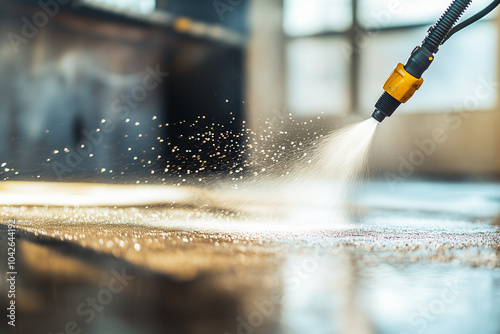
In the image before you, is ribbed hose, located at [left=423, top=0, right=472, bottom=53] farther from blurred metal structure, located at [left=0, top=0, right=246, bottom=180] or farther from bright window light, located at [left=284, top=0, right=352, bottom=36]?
bright window light, located at [left=284, top=0, right=352, bottom=36]

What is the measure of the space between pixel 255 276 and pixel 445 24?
0.57 meters

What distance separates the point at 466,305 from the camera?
51cm

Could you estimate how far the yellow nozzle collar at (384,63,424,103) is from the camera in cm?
99

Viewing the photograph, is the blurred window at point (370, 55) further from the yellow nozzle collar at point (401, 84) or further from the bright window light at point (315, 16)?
the yellow nozzle collar at point (401, 84)

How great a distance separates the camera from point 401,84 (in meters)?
1.00

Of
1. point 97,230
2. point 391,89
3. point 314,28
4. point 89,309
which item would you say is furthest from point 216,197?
point 89,309

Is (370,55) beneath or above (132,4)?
beneath

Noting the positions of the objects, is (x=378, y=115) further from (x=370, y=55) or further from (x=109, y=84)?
(x=109, y=84)

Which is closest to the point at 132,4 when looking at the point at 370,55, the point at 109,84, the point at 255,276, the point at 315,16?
the point at 109,84

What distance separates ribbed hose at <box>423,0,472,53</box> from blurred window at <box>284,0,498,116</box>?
173cm

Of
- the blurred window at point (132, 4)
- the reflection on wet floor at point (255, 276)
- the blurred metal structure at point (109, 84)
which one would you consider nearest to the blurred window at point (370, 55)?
the blurred metal structure at point (109, 84)

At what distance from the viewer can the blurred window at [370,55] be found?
8.75ft

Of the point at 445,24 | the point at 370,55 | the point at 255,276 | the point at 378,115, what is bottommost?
the point at 255,276

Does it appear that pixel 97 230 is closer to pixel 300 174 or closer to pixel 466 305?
pixel 466 305
